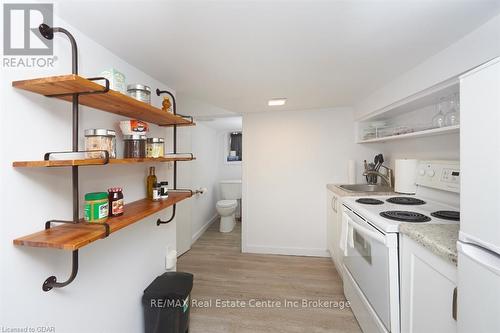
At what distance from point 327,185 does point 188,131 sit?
207 cm

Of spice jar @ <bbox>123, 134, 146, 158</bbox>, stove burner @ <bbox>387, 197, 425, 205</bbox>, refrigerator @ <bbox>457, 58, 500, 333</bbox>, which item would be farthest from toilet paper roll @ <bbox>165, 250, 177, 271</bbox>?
stove burner @ <bbox>387, 197, 425, 205</bbox>

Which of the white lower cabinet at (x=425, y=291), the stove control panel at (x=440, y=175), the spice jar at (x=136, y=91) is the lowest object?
the white lower cabinet at (x=425, y=291)

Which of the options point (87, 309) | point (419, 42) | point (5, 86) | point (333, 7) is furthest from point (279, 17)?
point (87, 309)

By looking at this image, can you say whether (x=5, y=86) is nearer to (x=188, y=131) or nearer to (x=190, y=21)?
(x=190, y=21)

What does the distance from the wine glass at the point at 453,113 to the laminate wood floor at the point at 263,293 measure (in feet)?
5.40

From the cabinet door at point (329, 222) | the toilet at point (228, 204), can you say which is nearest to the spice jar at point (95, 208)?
the cabinet door at point (329, 222)

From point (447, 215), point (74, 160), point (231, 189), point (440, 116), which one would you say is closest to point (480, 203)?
point (447, 215)

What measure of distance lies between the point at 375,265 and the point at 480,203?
2.66 feet

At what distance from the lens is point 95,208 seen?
0.94 m

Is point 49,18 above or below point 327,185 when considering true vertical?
above

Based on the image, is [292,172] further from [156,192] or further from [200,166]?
[156,192]

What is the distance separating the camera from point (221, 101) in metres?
2.38

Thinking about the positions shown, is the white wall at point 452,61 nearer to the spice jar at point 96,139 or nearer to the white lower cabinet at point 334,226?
the white lower cabinet at point 334,226

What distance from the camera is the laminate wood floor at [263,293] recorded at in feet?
5.63
